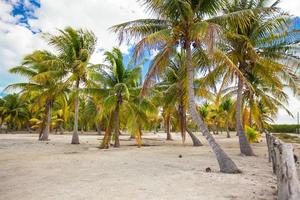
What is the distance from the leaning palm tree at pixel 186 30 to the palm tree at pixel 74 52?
34.0ft

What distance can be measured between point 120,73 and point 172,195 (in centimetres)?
1297

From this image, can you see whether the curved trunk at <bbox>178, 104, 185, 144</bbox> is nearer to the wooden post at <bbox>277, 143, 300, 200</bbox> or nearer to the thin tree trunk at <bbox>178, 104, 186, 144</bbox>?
the thin tree trunk at <bbox>178, 104, 186, 144</bbox>

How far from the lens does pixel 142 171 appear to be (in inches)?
321

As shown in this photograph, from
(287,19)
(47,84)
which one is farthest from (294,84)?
(47,84)

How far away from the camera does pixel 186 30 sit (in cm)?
966

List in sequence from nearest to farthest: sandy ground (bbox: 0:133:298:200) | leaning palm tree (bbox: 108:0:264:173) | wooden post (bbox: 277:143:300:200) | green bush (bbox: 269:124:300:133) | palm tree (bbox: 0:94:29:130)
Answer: wooden post (bbox: 277:143:300:200)
sandy ground (bbox: 0:133:298:200)
leaning palm tree (bbox: 108:0:264:173)
palm tree (bbox: 0:94:29:130)
green bush (bbox: 269:124:300:133)

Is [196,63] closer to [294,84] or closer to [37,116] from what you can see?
[294,84]

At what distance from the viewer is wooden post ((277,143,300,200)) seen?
14.4ft

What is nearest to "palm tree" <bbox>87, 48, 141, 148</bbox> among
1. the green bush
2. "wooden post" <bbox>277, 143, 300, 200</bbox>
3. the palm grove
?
the palm grove

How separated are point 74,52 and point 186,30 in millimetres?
12760

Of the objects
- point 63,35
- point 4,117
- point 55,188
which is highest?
point 63,35

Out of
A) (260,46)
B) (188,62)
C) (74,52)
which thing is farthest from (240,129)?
(74,52)

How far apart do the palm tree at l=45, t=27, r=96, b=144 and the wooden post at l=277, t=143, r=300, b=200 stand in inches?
659

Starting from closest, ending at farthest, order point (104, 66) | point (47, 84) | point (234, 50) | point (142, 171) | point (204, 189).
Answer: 1. point (204, 189)
2. point (142, 171)
3. point (234, 50)
4. point (104, 66)
5. point (47, 84)
